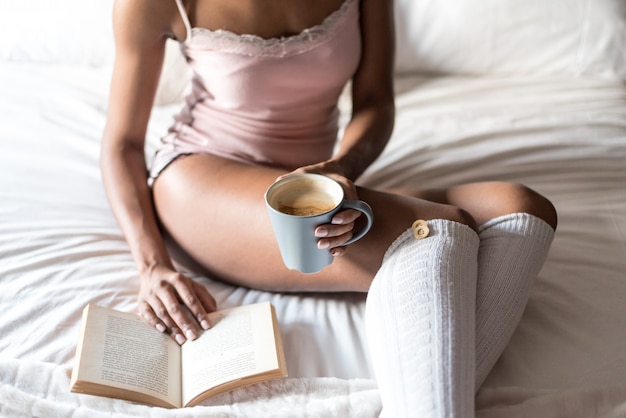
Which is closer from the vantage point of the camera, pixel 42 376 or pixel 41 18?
pixel 42 376

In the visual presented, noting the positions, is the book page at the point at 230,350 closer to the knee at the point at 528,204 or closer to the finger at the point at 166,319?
the finger at the point at 166,319

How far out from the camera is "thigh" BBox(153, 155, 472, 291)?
0.98 meters

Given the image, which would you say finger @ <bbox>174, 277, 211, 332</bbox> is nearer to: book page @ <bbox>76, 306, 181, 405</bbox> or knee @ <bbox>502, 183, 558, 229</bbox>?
book page @ <bbox>76, 306, 181, 405</bbox>

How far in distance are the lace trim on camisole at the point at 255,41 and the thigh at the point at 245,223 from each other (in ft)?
0.56

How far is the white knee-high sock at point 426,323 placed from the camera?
0.79 metres

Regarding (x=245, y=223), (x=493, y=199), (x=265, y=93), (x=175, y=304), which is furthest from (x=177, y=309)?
(x=493, y=199)

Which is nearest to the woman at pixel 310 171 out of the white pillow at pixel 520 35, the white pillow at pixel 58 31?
the white pillow at pixel 520 35

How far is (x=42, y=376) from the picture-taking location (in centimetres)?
92

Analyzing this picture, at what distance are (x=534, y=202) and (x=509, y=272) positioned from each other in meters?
0.13

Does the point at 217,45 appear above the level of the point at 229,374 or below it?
above

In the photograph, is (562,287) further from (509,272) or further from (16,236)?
(16,236)

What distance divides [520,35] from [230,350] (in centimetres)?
103

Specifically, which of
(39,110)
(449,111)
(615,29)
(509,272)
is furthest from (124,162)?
(615,29)

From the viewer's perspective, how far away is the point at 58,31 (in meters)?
1.64
